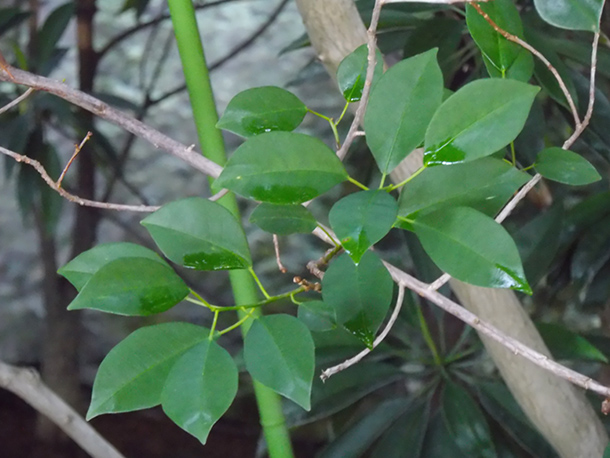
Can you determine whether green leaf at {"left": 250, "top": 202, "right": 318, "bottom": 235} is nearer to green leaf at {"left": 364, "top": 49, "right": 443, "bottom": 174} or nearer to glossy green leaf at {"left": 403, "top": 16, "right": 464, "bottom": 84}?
green leaf at {"left": 364, "top": 49, "right": 443, "bottom": 174}

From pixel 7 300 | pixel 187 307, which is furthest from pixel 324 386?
pixel 7 300

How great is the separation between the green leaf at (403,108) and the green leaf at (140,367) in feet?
0.43

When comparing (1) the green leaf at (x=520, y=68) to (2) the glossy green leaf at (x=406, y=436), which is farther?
(2) the glossy green leaf at (x=406, y=436)

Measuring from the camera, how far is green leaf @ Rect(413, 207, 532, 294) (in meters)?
0.28

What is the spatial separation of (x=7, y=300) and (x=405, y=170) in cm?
153

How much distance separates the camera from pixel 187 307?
1737mm

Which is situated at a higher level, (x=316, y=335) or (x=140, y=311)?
(x=140, y=311)

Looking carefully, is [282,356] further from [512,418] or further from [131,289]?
[512,418]

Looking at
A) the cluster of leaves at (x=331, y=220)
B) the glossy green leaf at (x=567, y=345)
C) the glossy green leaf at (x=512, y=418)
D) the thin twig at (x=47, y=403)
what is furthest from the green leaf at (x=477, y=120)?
the glossy green leaf at (x=512, y=418)

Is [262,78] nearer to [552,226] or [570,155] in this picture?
[552,226]

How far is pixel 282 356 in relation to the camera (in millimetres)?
300

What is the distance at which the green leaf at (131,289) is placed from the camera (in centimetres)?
29

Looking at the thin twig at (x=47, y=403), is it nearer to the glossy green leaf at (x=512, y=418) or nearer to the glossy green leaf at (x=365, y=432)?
the glossy green leaf at (x=365, y=432)

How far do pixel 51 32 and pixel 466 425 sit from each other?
936 millimetres
